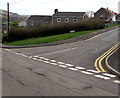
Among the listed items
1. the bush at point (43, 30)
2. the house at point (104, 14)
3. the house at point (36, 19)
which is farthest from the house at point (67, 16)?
the bush at point (43, 30)

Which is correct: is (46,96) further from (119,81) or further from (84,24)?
(84,24)

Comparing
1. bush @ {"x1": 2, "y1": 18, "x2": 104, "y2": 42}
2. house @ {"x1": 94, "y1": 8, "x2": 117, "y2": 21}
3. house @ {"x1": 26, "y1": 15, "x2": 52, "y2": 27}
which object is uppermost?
house @ {"x1": 94, "y1": 8, "x2": 117, "y2": 21}

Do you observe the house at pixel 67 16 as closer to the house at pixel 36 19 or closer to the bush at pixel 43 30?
the house at pixel 36 19

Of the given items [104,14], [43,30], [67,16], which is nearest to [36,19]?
[67,16]

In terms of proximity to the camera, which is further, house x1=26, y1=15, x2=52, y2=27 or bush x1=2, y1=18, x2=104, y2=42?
house x1=26, y1=15, x2=52, y2=27

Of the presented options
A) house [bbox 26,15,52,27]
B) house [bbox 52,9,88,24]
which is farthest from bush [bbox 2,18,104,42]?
house [bbox 26,15,52,27]

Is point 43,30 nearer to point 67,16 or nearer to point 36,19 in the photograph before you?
point 67,16

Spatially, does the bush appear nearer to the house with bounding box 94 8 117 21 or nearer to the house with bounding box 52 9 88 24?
the house with bounding box 52 9 88 24

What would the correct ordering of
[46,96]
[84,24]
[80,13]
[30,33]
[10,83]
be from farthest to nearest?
[80,13]
[84,24]
[30,33]
[10,83]
[46,96]

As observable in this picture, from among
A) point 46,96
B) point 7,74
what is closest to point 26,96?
point 46,96

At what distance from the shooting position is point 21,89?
8367 mm

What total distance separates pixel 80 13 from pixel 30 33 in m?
A: 38.7

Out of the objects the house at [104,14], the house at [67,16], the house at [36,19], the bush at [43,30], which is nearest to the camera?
the bush at [43,30]

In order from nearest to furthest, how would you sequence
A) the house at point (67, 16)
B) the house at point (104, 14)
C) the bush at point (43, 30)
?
the bush at point (43, 30)
the house at point (67, 16)
the house at point (104, 14)
